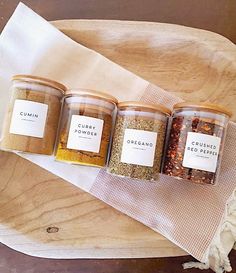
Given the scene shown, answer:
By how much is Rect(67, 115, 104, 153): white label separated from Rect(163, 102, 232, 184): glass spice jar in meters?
0.13

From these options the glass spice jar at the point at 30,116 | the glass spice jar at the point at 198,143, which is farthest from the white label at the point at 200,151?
the glass spice jar at the point at 30,116

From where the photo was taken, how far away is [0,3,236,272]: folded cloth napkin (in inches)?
29.6

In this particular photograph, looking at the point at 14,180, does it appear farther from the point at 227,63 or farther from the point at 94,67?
the point at 227,63

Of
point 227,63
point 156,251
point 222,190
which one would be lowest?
point 156,251

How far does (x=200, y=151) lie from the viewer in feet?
2.25

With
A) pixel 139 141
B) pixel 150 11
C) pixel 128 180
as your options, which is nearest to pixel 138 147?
pixel 139 141

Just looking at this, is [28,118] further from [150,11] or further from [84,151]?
[150,11]

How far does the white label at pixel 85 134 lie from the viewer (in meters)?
0.69

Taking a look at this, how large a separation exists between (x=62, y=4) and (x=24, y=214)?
0.43 m

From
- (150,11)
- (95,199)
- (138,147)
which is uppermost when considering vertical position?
(150,11)

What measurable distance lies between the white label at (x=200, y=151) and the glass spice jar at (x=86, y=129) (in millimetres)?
136

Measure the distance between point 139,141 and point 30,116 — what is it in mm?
184

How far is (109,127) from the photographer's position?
0.72 meters

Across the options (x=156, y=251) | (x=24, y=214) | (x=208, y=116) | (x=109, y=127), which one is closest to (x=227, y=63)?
(x=208, y=116)
